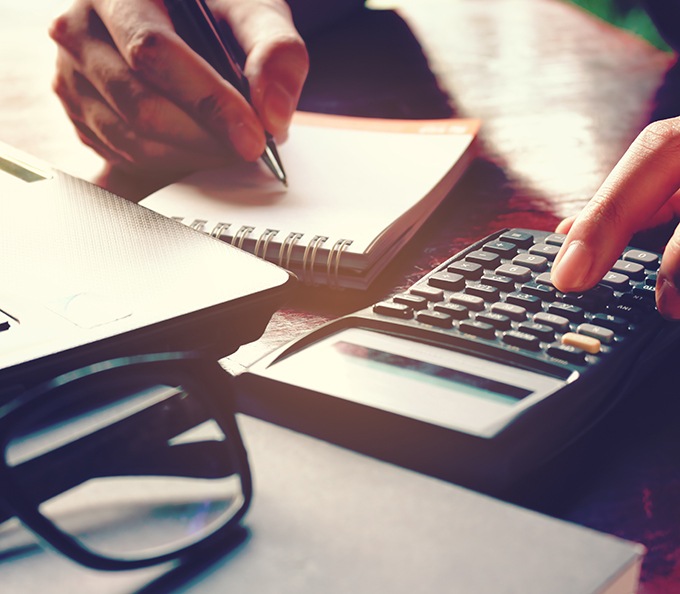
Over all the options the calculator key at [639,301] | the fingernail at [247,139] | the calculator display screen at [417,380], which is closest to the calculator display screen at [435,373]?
the calculator display screen at [417,380]

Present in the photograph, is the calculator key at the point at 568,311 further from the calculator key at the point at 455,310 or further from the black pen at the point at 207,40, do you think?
the black pen at the point at 207,40

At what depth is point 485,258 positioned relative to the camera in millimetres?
439

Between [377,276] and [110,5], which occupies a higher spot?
[110,5]

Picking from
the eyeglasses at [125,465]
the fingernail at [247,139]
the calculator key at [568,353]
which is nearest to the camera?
the eyeglasses at [125,465]

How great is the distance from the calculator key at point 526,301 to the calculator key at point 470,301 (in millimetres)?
15

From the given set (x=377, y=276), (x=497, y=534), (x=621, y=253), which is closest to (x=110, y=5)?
(x=377, y=276)

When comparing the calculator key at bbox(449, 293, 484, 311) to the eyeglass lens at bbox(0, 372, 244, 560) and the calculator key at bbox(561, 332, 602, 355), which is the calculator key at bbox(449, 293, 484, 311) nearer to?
the calculator key at bbox(561, 332, 602, 355)

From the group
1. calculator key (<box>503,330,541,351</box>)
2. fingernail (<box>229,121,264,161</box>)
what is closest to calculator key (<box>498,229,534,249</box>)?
calculator key (<box>503,330,541,351</box>)

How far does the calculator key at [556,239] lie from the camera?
1.48ft

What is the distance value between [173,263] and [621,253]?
0.23 m

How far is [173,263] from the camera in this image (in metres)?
0.40

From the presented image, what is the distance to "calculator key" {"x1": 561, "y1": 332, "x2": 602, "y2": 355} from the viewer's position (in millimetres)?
349

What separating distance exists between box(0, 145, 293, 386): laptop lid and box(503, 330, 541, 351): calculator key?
0.10 meters

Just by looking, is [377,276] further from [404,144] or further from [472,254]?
[404,144]
